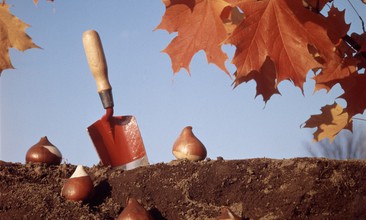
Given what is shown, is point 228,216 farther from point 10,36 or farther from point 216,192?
point 10,36

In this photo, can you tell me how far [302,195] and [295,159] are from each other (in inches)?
8.9

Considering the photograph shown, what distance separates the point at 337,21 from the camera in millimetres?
1257

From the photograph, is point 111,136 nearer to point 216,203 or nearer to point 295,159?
point 216,203

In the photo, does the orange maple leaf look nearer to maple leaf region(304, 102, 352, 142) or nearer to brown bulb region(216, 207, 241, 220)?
maple leaf region(304, 102, 352, 142)

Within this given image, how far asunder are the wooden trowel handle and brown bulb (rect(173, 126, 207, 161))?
650 millimetres

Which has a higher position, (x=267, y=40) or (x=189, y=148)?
(x=267, y=40)

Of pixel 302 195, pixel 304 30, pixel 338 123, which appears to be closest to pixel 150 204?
pixel 302 195

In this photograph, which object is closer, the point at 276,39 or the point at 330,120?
the point at 276,39

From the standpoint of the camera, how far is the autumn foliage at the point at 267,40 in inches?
46.1

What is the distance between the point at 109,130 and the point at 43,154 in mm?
456

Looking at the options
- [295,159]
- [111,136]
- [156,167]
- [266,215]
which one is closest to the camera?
[266,215]

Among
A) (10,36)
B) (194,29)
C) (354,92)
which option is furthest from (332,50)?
(10,36)

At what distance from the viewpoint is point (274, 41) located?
1.21 m

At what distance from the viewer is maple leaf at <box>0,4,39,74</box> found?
4.40ft
